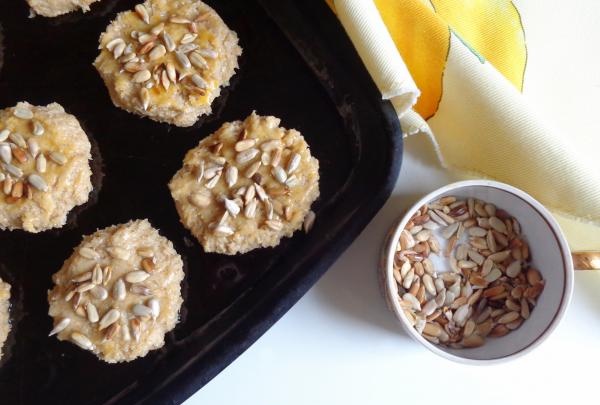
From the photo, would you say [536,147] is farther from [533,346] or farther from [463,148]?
[533,346]

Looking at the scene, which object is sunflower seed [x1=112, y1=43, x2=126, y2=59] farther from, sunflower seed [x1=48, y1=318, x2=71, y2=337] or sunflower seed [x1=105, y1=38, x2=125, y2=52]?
sunflower seed [x1=48, y1=318, x2=71, y2=337]

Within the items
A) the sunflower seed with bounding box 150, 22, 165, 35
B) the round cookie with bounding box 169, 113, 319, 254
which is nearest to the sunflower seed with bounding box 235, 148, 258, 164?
the round cookie with bounding box 169, 113, 319, 254

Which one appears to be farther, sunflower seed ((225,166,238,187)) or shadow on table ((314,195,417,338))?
shadow on table ((314,195,417,338))

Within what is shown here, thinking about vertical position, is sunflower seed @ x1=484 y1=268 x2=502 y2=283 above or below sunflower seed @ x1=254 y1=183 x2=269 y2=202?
below

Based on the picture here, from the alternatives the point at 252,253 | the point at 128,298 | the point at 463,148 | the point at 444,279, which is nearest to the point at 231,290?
the point at 252,253

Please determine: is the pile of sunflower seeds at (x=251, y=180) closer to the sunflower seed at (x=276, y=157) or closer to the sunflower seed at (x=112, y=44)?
the sunflower seed at (x=276, y=157)

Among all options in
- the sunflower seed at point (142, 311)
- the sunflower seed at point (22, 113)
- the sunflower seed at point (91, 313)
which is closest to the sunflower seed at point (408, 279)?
the sunflower seed at point (142, 311)

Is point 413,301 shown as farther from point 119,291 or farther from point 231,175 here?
point 119,291
